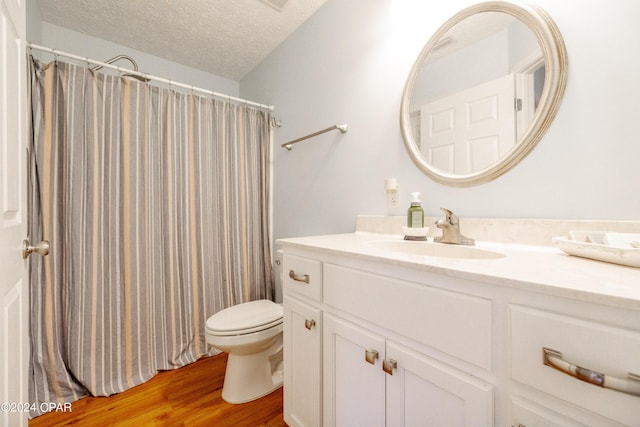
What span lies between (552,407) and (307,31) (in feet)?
7.06

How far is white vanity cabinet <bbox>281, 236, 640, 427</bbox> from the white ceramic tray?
35 mm

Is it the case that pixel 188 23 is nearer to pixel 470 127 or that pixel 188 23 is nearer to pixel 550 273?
pixel 470 127

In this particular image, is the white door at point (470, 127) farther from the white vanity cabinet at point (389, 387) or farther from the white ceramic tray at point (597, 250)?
the white vanity cabinet at point (389, 387)

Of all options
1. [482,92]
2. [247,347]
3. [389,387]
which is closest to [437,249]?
[389,387]

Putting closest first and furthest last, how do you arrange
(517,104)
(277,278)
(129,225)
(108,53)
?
(517,104) → (129,225) → (108,53) → (277,278)

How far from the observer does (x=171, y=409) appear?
133 cm

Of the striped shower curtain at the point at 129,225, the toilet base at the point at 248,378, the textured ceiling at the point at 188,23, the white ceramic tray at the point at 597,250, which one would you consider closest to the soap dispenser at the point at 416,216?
the white ceramic tray at the point at 597,250

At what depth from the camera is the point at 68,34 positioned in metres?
1.85

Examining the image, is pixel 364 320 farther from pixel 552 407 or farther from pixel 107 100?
pixel 107 100

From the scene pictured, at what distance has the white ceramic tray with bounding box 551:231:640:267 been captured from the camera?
559 mm

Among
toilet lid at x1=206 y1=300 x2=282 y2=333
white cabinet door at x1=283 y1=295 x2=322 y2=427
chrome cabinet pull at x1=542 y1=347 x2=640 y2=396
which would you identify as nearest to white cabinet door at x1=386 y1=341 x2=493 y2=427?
chrome cabinet pull at x1=542 y1=347 x2=640 y2=396

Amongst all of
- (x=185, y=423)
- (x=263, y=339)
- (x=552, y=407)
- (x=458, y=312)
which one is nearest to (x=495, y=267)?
(x=458, y=312)

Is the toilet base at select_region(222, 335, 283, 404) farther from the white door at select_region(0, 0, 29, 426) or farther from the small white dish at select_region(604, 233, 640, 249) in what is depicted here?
the small white dish at select_region(604, 233, 640, 249)

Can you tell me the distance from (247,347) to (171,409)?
0.49 metres
